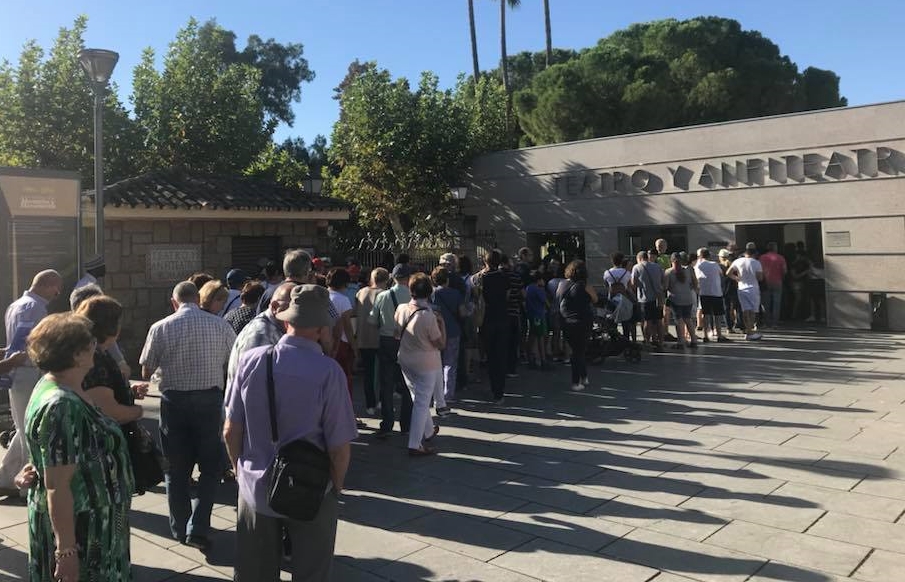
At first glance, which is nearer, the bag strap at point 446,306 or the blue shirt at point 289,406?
the blue shirt at point 289,406

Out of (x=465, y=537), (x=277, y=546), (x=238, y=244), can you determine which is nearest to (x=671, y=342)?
(x=238, y=244)

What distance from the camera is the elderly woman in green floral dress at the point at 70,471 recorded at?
8.29ft

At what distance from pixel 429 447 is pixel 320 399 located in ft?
11.7

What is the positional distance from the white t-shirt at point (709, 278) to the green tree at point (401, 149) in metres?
8.93

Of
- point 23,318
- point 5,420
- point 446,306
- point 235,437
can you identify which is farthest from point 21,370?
point 446,306

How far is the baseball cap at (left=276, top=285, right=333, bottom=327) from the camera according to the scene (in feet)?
9.63

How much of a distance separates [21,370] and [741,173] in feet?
45.5

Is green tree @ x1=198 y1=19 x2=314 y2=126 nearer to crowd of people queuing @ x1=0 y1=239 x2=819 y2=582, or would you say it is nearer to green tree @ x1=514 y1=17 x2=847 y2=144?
green tree @ x1=514 y1=17 x2=847 y2=144

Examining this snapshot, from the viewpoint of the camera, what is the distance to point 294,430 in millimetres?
2852

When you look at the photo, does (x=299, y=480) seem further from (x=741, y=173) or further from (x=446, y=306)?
(x=741, y=173)

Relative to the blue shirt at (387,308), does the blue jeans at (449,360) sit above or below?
below

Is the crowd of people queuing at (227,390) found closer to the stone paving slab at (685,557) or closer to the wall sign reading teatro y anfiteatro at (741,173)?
the stone paving slab at (685,557)

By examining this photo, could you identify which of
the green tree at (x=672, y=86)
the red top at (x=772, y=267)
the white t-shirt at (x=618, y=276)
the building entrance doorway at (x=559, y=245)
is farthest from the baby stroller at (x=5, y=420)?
the green tree at (x=672, y=86)

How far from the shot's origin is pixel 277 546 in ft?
9.75
